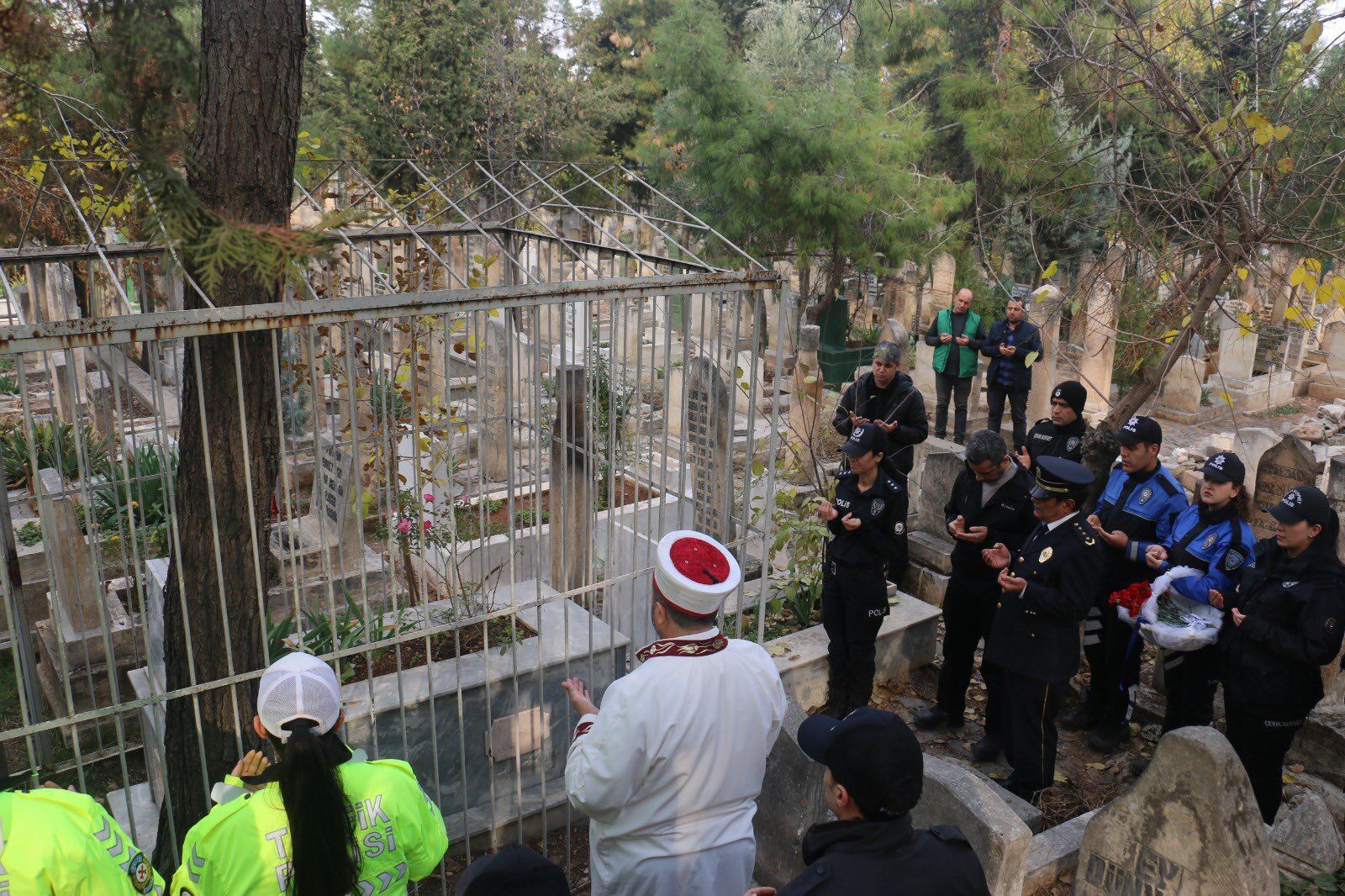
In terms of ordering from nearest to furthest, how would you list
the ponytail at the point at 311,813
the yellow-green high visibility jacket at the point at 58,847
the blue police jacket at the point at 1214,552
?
the yellow-green high visibility jacket at the point at 58,847, the ponytail at the point at 311,813, the blue police jacket at the point at 1214,552

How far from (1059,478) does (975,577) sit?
1.02 meters

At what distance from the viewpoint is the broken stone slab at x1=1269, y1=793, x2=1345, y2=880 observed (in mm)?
4246

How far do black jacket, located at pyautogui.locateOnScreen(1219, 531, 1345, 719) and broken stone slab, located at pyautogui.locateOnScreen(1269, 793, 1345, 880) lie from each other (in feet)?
1.36

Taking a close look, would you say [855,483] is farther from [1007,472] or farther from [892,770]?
[892,770]

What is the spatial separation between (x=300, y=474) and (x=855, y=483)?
5.10 metres

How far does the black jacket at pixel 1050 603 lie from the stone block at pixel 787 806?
4.18ft

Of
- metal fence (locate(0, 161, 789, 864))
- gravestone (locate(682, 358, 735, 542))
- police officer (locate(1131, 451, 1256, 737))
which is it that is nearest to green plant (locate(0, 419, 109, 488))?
metal fence (locate(0, 161, 789, 864))

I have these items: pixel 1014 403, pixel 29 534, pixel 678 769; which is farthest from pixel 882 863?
pixel 1014 403

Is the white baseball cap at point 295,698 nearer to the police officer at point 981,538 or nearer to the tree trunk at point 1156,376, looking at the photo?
the police officer at point 981,538

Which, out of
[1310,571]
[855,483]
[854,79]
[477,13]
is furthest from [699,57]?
[1310,571]

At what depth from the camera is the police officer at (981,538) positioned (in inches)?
210

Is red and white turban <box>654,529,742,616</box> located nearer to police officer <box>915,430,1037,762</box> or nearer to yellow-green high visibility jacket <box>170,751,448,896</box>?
yellow-green high visibility jacket <box>170,751,448,896</box>

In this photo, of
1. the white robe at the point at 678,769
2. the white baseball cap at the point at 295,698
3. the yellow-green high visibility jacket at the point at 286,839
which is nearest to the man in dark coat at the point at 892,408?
the white robe at the point at 678,769

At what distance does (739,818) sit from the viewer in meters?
3.08
